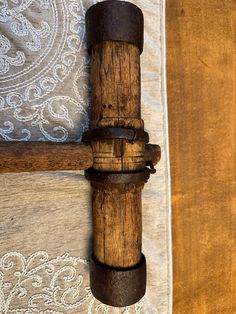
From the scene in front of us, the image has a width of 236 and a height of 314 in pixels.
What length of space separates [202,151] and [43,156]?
527 millimetres

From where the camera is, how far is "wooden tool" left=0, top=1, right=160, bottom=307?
0.67 metres

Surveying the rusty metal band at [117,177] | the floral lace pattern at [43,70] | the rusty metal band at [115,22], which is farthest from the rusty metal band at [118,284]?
the rusty metal band at [115,22]

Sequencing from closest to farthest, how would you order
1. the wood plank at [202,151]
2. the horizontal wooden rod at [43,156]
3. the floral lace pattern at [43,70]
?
the horizontal wooden rod at [43,156] < the floral lace pattern at [43,70] < the wood plank at [202,151]


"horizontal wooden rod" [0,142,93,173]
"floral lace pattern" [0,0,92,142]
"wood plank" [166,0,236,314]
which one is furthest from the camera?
"wood plank" [166,0,236,314]

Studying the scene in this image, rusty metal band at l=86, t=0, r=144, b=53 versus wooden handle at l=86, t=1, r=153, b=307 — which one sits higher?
rusty metal band at l=86, t=0, r=144, b=53

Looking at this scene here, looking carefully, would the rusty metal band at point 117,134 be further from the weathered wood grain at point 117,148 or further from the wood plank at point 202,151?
the wood plank at point 202,151

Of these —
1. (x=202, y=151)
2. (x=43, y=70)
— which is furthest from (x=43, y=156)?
(x=202, y=151)

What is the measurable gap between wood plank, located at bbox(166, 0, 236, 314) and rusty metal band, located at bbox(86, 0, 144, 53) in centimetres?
26

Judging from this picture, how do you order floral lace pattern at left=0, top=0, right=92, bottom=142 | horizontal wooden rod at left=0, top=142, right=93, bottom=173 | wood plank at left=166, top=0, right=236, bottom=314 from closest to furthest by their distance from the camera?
horizontal wooden rod at left=0, top=142, right=93, bottom=173, floral lace pattern at left=0, top=0, right=92, bottom=142, wood plank at left=166, top=0, right=236, bottom=314

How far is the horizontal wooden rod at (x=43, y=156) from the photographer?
60 centimetres

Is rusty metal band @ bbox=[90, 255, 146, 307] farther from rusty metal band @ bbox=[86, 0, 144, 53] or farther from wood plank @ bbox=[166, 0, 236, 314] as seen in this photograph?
rusty metal band @ bbox=[86, 0, 144, 53]

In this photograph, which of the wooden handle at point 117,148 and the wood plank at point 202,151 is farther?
the wood plank at point 202,151

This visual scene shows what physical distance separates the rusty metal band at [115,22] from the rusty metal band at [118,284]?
0.50m

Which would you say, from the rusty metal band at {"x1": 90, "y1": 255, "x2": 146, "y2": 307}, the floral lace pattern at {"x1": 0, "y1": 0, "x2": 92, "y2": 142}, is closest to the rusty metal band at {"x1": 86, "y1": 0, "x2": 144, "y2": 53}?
the floral lace pattern at {"x1": 0, "y1": 0, "x2": 92, "y2": 142}
